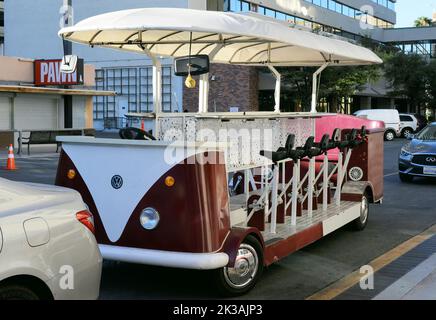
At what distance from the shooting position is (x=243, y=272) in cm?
525

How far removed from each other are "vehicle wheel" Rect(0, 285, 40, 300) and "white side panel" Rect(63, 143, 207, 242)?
66.6 inches

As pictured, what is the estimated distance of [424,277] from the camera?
576 cm

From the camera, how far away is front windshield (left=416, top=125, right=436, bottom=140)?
1438 cm

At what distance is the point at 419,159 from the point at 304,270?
27.4 feet

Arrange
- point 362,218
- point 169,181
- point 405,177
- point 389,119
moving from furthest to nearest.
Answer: point 389,119 → point 405,177 → point 362,218 → point 169,181

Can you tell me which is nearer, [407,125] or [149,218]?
[149,218]

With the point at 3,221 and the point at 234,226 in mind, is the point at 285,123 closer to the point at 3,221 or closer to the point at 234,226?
the point at 234,226

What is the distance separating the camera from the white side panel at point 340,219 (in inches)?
275

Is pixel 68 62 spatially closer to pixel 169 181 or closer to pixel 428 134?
pixel 428 134

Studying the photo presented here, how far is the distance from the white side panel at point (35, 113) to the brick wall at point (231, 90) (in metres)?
12.9

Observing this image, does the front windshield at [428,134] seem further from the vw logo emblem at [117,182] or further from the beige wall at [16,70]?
the beige wall at [16,70]

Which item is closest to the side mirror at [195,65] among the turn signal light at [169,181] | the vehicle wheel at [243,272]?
the turn signal light at [169,181]

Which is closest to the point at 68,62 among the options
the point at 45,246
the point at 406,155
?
the point at 406,155
